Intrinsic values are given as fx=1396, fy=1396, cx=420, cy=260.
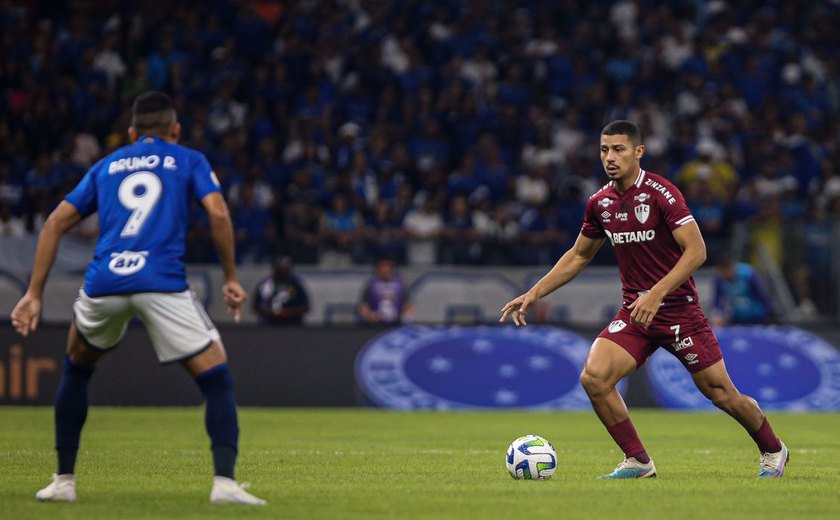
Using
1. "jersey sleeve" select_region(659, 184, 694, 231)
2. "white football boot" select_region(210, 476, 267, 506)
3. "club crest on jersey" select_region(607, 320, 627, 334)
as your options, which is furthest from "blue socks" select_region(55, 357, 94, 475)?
"jersey sleeve" select_region(659, 184, 694, 231)

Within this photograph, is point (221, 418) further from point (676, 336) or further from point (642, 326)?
point (676, 336)

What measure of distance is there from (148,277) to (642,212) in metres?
3.41

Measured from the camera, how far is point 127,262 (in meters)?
7.24

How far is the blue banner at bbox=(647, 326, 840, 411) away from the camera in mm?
18047

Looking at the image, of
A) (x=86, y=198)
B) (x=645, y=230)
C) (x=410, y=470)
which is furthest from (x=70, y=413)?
(x=645, y=230)

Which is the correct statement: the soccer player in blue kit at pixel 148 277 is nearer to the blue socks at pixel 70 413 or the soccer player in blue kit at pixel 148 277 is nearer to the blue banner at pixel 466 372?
the blue socks at pixel 70 413

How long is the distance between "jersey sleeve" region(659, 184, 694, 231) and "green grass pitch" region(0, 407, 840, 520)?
5.38 feet

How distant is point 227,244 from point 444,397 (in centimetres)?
1101

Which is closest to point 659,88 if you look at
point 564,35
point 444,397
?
point 564,35

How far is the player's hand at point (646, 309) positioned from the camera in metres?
8.46

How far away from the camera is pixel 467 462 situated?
1042 centimetres

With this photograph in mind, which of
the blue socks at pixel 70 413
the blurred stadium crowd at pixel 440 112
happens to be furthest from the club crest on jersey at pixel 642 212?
the blurred stadium crowd at pixel 440 112

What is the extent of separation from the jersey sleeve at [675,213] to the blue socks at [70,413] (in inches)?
147

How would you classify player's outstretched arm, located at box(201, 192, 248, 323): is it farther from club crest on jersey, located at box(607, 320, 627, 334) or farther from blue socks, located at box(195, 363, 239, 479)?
club crest on jersey, located at box(607, 320, 627, 334)
